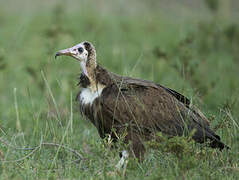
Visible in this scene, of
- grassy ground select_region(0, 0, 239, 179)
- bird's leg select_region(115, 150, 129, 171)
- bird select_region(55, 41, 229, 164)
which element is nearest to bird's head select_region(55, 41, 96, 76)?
bird select_region(55, 41, 229, 164)

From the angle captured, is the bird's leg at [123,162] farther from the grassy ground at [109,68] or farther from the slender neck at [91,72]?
the slender neck at [91,72]

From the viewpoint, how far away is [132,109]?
15.3ft

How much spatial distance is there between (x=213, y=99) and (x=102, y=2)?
5.78 m

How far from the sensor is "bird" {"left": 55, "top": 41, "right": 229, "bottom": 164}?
4.64m

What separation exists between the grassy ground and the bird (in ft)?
0.54

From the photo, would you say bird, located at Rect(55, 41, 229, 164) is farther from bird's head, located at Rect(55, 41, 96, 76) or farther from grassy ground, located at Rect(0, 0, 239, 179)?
grassy ground, located at Rect(0, 0, 239, 179)

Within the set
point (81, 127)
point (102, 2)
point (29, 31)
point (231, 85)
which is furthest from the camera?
point (102, 2)

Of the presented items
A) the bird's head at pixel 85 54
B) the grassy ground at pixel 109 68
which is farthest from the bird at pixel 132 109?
the grassy ground at pixel 109 68

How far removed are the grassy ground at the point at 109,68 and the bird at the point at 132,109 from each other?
0.54 ft

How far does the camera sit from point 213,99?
7.65 meters

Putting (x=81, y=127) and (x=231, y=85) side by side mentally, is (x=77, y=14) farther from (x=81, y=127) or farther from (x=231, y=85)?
(x=81, y=127)

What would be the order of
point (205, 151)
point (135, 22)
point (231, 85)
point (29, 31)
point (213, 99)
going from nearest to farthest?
point (205, 151), point (213, 99), point (231, 85), point (29, 31), point (135, 22)

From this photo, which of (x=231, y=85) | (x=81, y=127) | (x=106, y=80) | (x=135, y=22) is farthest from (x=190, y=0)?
(x=106, y=80)

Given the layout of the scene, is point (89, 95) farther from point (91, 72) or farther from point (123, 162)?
point (123, 162)
